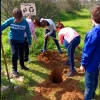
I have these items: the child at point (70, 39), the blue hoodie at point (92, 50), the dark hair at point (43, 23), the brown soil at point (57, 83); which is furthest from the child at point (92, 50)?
the dark hair at point (43, 23)

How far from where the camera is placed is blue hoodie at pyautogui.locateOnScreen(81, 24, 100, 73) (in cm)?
358

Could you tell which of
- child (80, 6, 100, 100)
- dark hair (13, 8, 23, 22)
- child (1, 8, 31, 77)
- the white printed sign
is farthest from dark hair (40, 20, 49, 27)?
child (80, 6, 100, 100)

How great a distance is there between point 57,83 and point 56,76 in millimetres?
320

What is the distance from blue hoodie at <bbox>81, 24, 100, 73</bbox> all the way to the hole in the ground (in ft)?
7.61

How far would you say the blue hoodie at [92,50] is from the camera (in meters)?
3.58

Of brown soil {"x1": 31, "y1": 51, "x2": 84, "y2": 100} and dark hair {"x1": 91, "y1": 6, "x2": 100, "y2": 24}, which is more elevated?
dark hair {"x1": 91, "y1": 6, "x2": 100, "y2": 24}

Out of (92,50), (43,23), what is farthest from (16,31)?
(92,50)

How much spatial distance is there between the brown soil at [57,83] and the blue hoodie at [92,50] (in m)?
1.06

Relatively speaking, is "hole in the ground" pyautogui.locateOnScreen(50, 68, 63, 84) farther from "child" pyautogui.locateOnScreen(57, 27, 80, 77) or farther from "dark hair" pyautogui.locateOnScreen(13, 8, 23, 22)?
"dark hair" pyautogui.locateOnScreen(13, 8, 23, 22)

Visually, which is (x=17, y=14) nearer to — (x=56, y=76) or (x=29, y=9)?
(x=56, y=76)

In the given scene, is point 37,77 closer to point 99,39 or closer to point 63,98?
point 63,98

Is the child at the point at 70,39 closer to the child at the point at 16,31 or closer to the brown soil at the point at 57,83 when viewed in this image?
the brown soil at the point at 57,83

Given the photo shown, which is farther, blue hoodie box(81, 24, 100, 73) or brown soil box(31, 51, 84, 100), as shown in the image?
brown soil box(31, 51, 84, 100)

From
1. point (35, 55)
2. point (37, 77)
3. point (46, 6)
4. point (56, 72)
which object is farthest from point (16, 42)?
point (46, 6)
